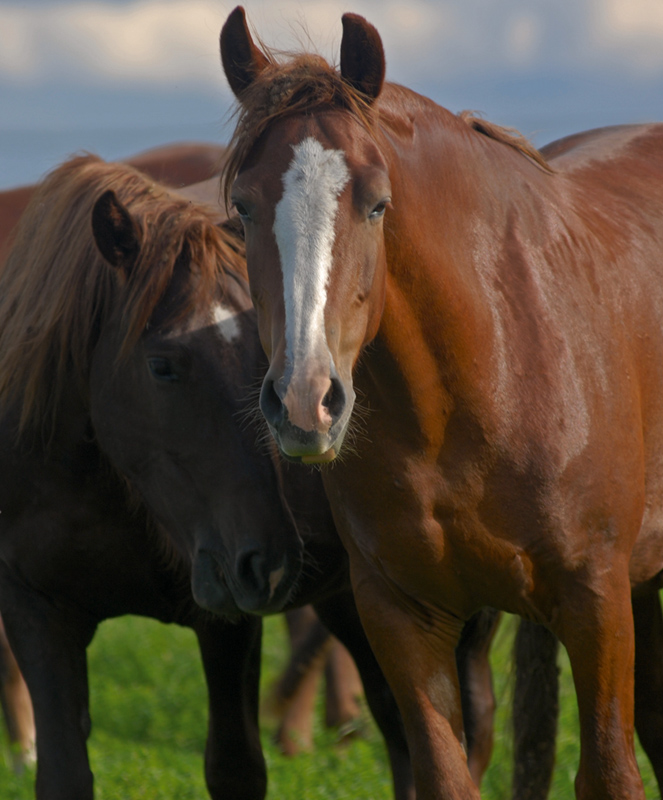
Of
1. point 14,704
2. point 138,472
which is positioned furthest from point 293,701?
point 138,472

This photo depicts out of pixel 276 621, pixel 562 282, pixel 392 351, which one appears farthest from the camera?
pixel 276 621

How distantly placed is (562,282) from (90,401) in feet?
4.91

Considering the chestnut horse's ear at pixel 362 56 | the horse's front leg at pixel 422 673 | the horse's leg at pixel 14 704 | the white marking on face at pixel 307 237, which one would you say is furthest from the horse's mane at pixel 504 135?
the horse's leg at pixel 14 704

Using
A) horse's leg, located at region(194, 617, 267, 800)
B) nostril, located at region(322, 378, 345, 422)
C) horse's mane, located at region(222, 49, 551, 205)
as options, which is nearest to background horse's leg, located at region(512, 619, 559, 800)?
horse's leg, located at region(194, 617, 267, 800)

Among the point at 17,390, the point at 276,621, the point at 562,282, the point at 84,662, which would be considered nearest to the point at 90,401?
the point at 17,390

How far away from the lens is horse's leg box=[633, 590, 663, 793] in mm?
3754

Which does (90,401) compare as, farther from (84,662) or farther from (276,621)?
(276,621)

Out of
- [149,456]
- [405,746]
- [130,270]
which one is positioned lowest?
[405,746]

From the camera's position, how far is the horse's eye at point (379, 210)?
244 cm

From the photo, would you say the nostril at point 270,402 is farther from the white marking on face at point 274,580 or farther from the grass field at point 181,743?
the grass field at point 181,743

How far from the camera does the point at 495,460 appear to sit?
8.98 ft

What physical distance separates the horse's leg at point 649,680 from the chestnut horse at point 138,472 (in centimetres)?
80

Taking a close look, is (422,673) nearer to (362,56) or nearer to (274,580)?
(274,580)

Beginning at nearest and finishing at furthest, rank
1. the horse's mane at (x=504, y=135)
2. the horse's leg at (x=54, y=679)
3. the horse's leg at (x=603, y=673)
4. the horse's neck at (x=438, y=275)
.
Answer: the horse's neck at (x=438, y=275) < the horse's leg at (x=603, y=673) < the horse's mane at (x=504, y=135) < the horse's leg at (x=54, y=679)
